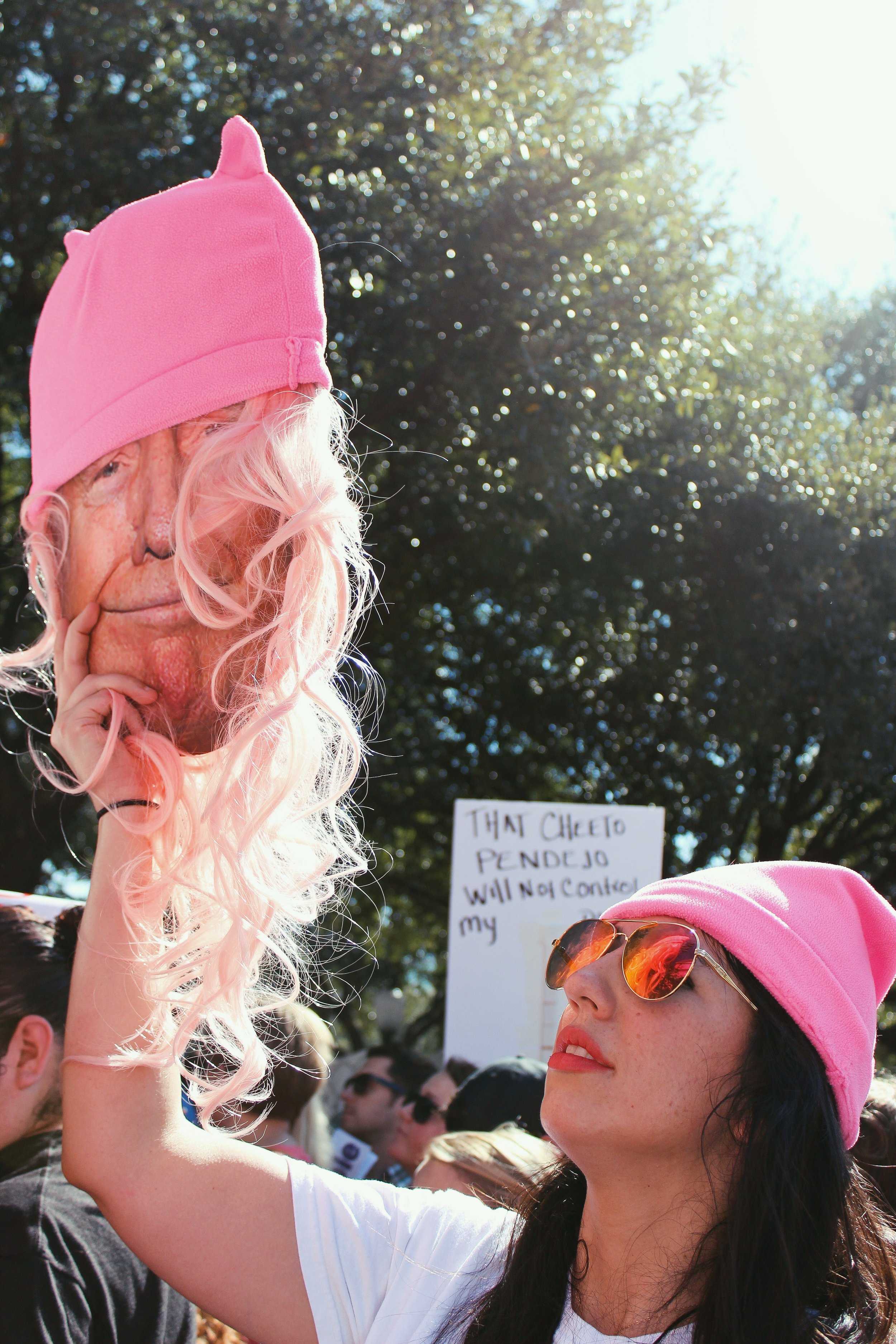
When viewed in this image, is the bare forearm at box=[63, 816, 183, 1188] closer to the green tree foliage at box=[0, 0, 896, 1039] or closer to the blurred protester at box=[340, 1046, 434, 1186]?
the blurred protester at box=[340, 1046, 434, 1186]

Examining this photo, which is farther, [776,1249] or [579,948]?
[579,948]

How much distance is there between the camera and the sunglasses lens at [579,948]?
70.1 inches

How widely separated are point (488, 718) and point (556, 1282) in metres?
6.93

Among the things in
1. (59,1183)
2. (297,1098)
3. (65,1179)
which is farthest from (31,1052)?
(297,1098)

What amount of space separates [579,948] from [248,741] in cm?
75

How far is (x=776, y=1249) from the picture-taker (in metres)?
1.49

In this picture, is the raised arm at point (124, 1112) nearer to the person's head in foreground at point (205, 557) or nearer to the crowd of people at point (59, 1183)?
the person's head in foreground at point (205, 557)

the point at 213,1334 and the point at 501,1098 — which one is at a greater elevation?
the point at 501,1098

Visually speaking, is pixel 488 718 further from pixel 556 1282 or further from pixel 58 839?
pixel 556 1282

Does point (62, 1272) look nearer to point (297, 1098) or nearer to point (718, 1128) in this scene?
point (718, 1128)

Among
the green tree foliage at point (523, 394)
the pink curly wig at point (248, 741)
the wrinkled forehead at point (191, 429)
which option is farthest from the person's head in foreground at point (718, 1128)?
the green tree foliage at point (523, 394)

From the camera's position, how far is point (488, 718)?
28.1 ft

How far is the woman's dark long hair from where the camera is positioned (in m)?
1.47

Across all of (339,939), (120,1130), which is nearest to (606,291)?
(339,939)
